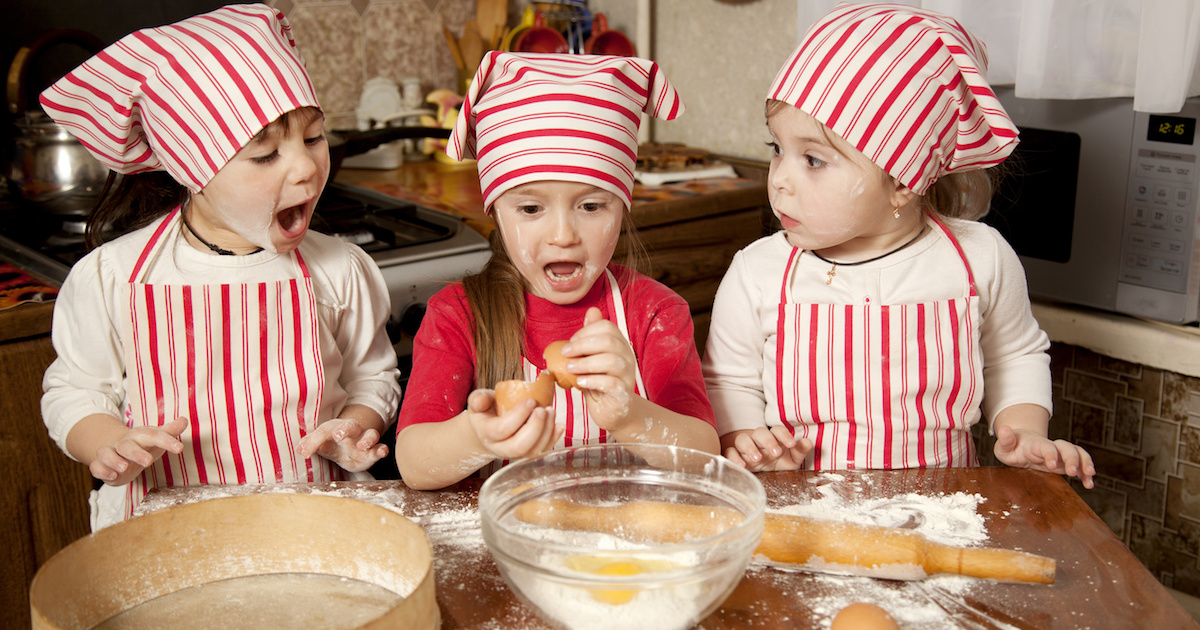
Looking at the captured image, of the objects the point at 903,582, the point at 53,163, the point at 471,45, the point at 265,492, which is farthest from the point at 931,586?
the point at 471,45

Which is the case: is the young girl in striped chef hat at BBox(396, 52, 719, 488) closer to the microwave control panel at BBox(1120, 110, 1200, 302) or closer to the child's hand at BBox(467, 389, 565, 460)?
the child's hand at BBox(467, 389, 565, 460)

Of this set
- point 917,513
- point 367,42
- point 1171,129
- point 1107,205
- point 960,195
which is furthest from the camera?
point 367,42

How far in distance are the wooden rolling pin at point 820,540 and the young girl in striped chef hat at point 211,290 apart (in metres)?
0.36

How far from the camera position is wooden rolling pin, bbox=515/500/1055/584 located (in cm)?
81

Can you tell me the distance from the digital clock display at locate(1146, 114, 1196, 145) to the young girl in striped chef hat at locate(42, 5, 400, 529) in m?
1.29

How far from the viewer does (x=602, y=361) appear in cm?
88

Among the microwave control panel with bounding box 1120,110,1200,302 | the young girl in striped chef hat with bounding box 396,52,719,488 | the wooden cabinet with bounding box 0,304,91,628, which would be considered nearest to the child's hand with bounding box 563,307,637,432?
the young girl in striped chef hat with bounding box 396,52,719,488

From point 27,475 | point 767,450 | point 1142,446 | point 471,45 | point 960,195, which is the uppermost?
point 471,45

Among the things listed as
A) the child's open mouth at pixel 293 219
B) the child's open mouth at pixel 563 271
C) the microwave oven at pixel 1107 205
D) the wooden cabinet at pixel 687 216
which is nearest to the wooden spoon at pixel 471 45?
the wooden cabinet at pixel 687 216

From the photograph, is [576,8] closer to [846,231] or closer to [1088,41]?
[1088,41]

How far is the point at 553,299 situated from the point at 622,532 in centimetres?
41

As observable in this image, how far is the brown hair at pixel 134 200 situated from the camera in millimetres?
1279

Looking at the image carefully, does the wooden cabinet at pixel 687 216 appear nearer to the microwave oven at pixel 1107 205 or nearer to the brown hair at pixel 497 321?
the microwave oven at pixel 1107 205

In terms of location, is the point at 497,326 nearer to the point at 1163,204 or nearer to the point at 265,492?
the point at 265,492
